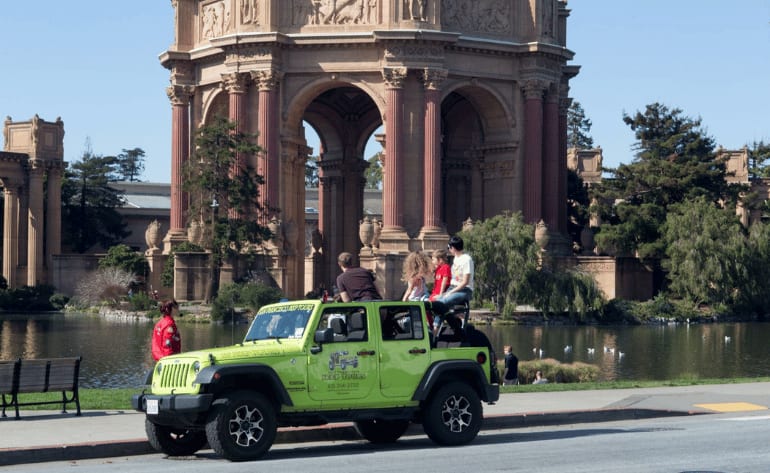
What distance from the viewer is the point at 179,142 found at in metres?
80.5

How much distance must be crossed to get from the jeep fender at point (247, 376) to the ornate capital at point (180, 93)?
6362cm

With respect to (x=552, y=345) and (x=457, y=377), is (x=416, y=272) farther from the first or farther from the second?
(x=552, y=345)

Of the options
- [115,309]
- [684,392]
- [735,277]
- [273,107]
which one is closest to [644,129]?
[735,277]

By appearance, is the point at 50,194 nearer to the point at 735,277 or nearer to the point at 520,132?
the point at 520,132

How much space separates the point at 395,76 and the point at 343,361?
5442 centimetres

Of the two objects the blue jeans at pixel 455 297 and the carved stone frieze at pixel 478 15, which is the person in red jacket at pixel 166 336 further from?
the carved stone frieze at pixel 478 15

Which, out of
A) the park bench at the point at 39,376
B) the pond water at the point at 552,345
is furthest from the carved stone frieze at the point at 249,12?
the park bench at the point at 39,376

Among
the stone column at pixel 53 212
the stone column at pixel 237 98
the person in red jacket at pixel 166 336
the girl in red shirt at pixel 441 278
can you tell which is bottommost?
the person in red jacket at pixel 166 336

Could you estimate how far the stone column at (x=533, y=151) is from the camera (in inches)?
2995

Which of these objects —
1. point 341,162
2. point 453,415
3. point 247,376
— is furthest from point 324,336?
point 341,162

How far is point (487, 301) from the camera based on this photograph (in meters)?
67.4

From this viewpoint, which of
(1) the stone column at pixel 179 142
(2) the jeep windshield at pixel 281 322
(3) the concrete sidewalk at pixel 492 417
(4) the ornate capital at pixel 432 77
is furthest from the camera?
(1) the stone column at pixel 179 142

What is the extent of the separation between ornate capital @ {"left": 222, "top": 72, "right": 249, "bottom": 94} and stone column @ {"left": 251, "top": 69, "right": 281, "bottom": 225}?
2.41ft

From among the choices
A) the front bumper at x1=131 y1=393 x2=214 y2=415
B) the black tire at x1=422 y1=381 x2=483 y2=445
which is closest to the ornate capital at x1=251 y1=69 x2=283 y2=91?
the black tire at x1=422 y1=381 x2=483 y2=445
